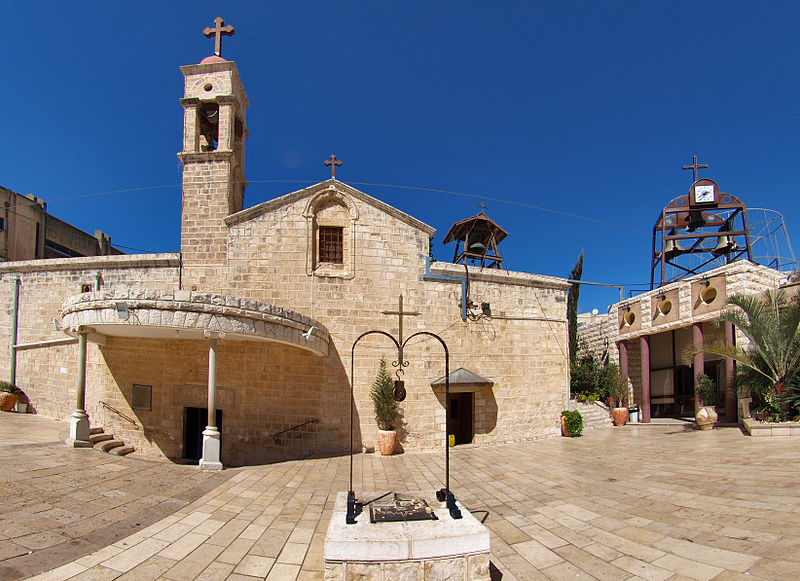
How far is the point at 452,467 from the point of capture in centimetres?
924

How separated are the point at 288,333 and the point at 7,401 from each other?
12.0m

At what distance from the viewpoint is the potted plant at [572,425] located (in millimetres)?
12885

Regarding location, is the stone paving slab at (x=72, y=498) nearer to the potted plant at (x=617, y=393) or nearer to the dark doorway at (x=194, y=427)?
the dark doorway at (x=194, y=427)

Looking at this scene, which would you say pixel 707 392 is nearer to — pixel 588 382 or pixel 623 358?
pixel 623 358

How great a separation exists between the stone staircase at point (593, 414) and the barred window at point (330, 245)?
11.0 meters

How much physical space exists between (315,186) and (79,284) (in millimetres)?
9019

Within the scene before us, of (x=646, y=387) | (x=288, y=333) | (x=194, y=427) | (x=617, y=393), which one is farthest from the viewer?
(x=646, y=387)

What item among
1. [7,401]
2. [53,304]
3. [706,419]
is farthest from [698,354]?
[7,401]

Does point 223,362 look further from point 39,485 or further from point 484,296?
point 484,296

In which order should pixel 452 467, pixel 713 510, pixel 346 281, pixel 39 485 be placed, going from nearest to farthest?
pixel 713 510
pixel 39 485
pixel 452 467
pixel 346 281

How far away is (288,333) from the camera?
934cm

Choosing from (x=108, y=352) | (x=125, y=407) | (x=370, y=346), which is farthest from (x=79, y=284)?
(x=370, y=346)

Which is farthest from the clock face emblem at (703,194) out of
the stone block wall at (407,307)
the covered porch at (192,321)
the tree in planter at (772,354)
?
the covered porch at (192,321)

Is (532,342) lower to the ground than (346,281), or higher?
lower
